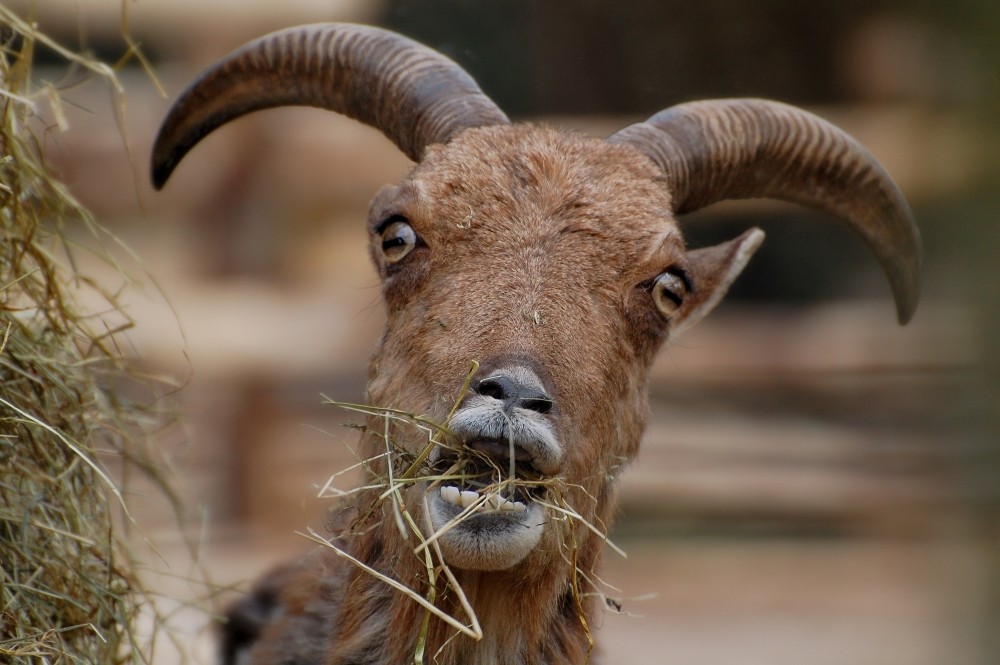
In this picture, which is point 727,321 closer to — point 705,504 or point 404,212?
point 705,504

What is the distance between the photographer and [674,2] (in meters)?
13.8

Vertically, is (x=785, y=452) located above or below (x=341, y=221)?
below

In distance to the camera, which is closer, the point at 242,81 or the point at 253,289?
the point at 242,81

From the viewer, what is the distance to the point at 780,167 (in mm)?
5242

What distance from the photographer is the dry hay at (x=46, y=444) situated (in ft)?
12.9

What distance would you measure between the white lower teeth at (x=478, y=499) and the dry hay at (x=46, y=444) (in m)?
1.12

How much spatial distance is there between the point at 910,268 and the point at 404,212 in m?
2.36

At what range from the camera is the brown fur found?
3939 mm

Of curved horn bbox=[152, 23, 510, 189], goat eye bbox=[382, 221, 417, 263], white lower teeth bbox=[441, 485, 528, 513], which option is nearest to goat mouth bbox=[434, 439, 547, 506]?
white lower teeth bbox=[441, 485, 528, 513]

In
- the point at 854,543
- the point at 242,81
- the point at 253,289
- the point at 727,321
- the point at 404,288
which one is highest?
the point at 242,81

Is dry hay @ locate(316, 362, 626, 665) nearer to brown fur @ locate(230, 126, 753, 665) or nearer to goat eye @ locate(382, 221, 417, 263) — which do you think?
brown fur @ locate(230, 126, 753, 665)

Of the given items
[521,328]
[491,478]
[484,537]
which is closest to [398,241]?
[521,328]

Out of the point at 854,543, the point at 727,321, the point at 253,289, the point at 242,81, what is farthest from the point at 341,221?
the point at 242,81

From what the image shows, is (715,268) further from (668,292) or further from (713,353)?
(713,353)
